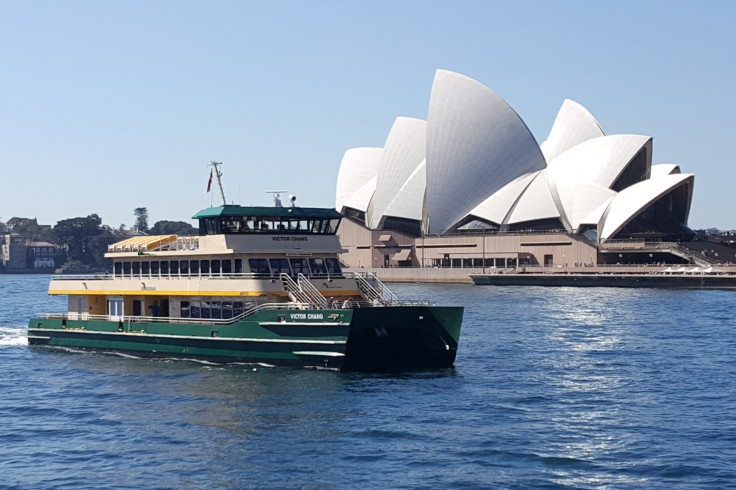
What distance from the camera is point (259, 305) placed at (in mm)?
33594

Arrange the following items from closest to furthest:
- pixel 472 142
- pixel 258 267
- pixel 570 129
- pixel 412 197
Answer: pixel 258 267 < pixel 472 142 < pixel 570 129 < pixel 412 197

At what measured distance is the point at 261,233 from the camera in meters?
35.2

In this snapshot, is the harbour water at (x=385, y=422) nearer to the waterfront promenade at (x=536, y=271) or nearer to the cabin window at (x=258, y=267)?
the cabin window at (x=258, y=267)

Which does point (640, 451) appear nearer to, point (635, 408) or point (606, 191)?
point (635, 408)

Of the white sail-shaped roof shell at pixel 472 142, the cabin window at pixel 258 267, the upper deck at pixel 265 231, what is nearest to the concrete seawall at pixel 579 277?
the white sail-shaped roof shell at pixel 472 142

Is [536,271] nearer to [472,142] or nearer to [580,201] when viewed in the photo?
[580,201]

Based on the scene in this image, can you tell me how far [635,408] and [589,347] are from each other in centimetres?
1466

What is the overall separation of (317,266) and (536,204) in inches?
3095

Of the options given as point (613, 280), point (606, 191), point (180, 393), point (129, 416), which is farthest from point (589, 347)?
point (606, 191)

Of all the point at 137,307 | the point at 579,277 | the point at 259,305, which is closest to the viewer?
the point at 259,305

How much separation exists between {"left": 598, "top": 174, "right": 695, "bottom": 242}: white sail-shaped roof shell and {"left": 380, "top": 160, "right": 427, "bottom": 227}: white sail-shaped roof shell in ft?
90.1

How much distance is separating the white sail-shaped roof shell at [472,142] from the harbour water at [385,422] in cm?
7232

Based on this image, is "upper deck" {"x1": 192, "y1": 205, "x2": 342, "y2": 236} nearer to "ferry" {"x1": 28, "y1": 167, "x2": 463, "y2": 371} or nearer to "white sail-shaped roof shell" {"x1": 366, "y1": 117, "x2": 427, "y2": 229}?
"ferry" {"x1": 28, "y1": 167, "x2": 463, "y2": 371}

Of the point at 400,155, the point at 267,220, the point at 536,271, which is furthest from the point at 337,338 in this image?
the point at 400,155
